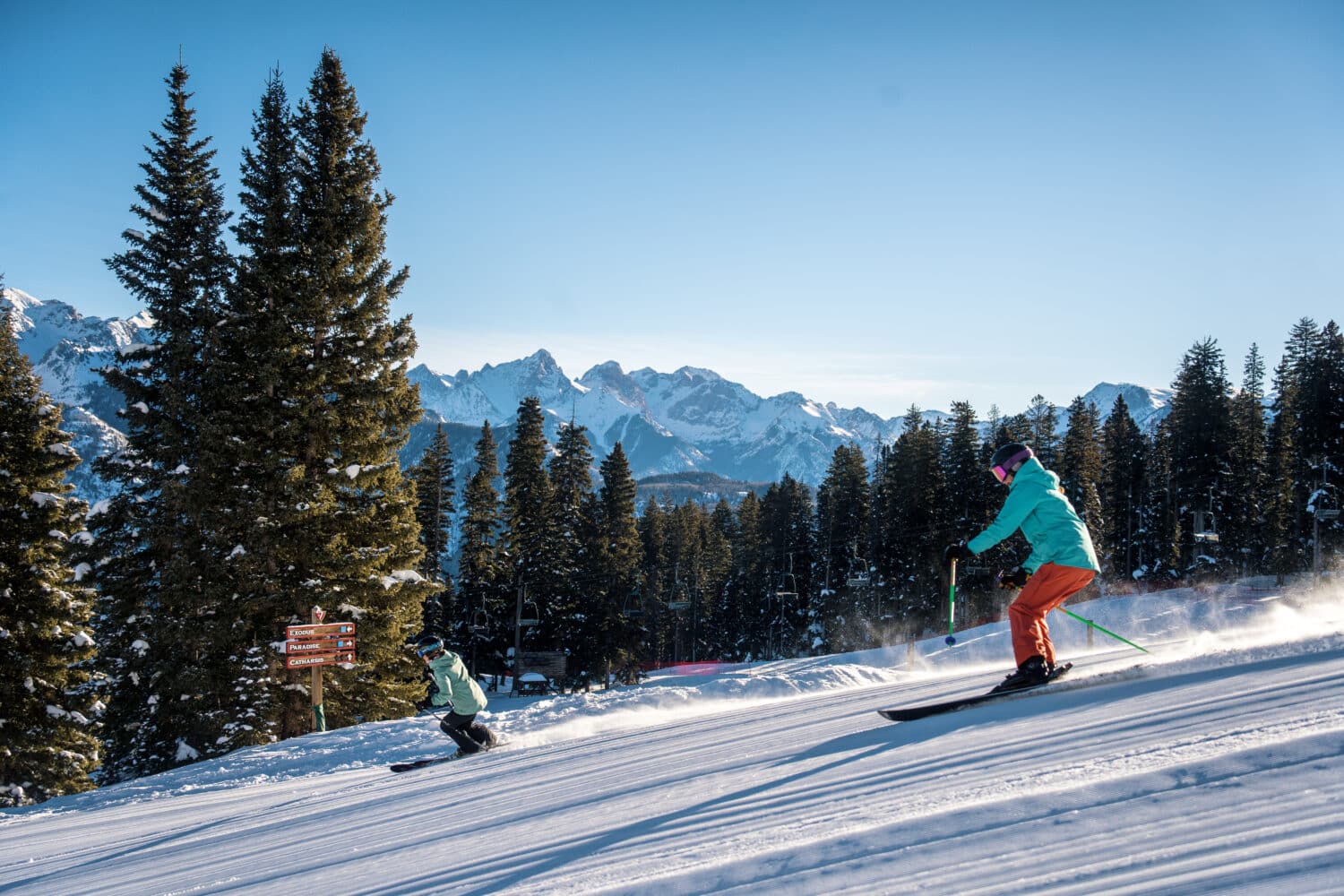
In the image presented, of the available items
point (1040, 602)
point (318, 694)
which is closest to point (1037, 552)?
point (1040, 602)

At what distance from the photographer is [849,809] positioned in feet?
12.3

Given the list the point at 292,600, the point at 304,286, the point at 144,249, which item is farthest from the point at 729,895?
the point at 144,249

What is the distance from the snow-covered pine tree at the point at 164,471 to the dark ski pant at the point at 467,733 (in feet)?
30.7

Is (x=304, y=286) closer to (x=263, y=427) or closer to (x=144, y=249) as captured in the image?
(x=263, y=427)

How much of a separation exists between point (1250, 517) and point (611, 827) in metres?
54.1

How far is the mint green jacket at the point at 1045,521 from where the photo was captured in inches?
250

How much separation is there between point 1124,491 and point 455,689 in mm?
58323

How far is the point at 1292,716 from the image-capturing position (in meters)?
3.75

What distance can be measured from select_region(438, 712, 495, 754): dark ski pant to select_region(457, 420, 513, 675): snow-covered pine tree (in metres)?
33.8

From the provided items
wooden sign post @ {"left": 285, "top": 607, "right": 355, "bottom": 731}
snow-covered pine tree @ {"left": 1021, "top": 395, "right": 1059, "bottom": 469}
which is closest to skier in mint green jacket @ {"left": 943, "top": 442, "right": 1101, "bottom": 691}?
wooden sign post @ {"left": 285, "top": 607, "right": 355, "bottom": 731}

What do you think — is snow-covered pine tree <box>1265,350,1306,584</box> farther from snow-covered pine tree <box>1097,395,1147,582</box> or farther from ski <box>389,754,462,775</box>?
ski <box>389,754,462,775</box>

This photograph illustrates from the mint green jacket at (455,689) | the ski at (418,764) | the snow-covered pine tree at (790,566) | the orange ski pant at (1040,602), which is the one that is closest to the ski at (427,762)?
the ski at (418,764)

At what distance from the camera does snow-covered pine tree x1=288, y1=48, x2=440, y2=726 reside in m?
17.1

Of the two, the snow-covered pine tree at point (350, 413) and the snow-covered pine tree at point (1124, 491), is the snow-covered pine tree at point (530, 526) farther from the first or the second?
the snow-covered pine tree at point (1124, 491)
